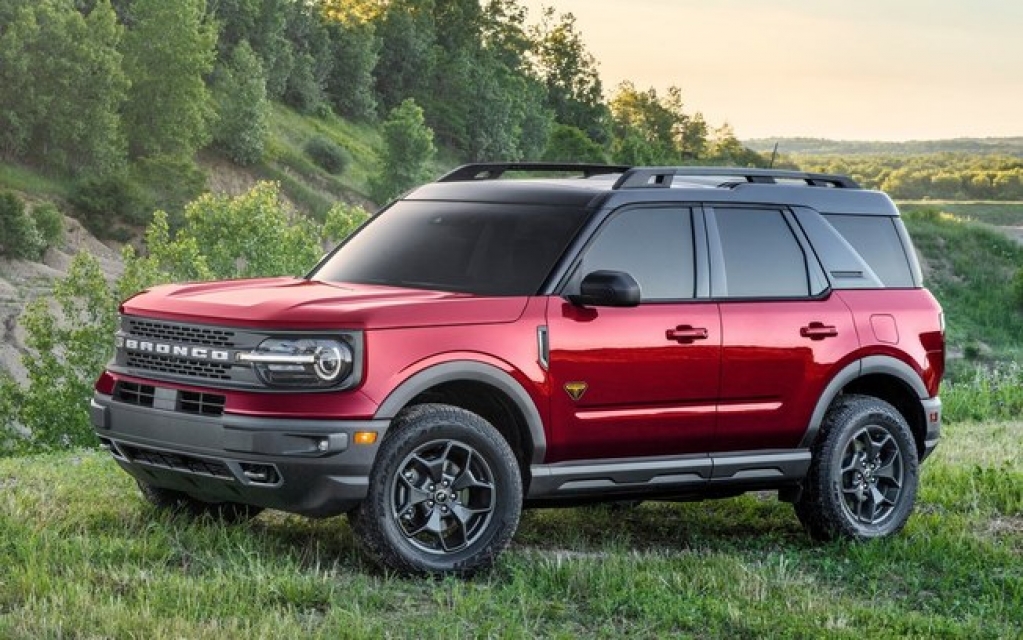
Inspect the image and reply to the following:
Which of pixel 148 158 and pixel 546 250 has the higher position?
pixel 546 250

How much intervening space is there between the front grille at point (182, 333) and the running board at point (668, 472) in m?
1.57

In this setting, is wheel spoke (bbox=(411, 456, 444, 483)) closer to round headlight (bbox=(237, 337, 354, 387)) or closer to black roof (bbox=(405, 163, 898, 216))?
round headlight (bbox=(237, 337, 354, 387))

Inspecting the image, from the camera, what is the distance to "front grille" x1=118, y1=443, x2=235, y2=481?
8.02m

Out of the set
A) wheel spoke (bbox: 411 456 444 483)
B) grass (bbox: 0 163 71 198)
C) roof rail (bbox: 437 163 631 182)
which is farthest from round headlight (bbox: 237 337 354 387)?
grass (bbox: 0 163 71 198)

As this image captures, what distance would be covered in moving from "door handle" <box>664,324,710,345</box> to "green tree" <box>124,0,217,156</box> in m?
86.5

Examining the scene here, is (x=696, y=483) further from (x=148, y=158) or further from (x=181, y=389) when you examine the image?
(x=148, y=158)

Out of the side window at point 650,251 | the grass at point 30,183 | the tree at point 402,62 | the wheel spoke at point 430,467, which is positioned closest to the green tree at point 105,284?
the grass at point 30,183

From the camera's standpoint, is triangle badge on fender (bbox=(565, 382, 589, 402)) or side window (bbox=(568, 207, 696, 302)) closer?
triangle badge on fender (bbox=(565, 382, 589, 402))

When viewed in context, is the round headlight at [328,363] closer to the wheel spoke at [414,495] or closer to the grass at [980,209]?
the wheel spoke at [414,495]

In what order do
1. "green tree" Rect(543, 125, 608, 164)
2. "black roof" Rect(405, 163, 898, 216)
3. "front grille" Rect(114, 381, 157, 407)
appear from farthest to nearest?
"green tree" Rect(543, 125, 608, 164)
"black roof" Rect(405, 163, 898, 216)
"front grille" Rect(114, 381, 157, 407)

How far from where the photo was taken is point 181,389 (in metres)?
8.18

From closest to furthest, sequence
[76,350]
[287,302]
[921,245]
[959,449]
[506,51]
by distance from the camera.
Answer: [287,302], [959,449], [76,350], [921,245], [506,51]

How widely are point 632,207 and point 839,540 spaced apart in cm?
216

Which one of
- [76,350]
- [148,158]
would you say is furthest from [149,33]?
[76,350]
